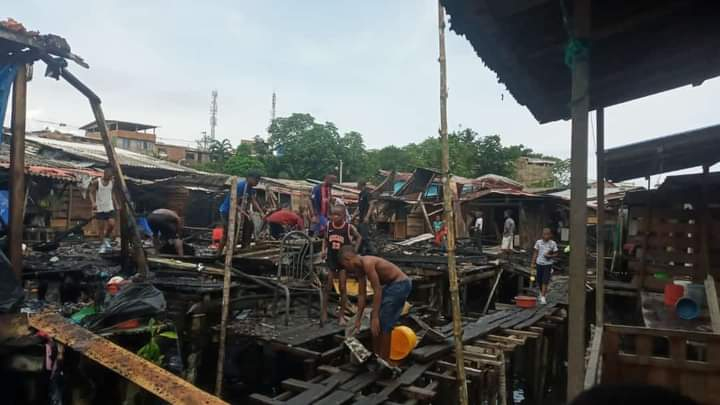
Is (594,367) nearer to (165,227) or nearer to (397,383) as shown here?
(397,383)

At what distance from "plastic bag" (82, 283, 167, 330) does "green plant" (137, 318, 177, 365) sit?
0.14 m

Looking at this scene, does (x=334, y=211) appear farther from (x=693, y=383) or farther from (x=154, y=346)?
(x=693, y=383)

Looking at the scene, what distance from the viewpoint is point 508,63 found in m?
3.54

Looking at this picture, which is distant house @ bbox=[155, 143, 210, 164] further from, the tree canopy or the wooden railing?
the wooden railing

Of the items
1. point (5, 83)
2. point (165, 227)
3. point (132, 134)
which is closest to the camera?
point (5, 83)

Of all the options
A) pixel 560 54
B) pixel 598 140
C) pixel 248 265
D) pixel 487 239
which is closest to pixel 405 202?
pixel 487 239

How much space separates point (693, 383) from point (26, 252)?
32.3 ft

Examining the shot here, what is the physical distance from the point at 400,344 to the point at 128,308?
10.4 feet

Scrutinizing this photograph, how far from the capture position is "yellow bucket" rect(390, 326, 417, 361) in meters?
5.89

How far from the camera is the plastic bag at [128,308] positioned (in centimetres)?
477

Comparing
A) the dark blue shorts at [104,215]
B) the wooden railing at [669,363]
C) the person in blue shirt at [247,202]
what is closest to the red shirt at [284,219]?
the person in blue shirt at [247,202]

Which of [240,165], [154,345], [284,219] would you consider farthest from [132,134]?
[154,345]

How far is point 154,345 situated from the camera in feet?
15.3

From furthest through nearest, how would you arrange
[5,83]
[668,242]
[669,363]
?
[668,242], [5,83], [669,363]
